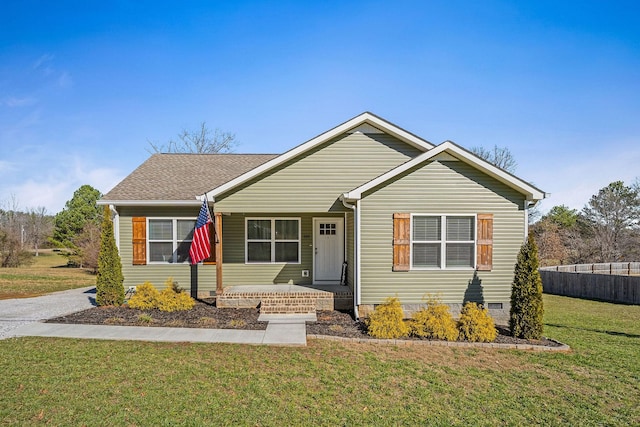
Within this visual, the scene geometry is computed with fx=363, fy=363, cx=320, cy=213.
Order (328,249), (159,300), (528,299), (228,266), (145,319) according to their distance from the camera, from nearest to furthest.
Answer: (528,299) < (145,319) < (159,300) < (228,266) < (328,249)

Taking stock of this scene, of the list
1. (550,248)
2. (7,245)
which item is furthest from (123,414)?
(550,248)

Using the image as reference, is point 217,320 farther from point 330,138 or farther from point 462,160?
point 462,160

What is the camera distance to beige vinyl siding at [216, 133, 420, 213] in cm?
1057

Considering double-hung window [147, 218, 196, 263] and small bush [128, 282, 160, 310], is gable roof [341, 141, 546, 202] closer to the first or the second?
double-hung window [147, 218, 196, 263]

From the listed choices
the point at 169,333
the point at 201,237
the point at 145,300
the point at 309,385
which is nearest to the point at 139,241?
the point at 145,300

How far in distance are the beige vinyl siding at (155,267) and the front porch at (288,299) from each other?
1162 mm

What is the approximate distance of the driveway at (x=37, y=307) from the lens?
8.67 meters

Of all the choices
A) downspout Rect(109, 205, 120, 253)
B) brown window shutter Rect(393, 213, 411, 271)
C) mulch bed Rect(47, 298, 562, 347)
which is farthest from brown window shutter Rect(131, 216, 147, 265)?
brown window shutter Rect(393, 213, 411, 271)

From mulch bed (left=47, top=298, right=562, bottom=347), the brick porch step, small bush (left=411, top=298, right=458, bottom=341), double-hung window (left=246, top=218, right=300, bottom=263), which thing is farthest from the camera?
double-hung window (left=246, top=218, right=300, bottom=263)

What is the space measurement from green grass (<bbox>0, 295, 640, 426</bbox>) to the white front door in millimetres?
4900

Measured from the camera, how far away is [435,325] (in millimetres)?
7918

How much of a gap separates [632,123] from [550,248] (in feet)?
51.6

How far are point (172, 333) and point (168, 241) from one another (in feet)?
15.1

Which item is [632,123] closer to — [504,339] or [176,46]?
[504,339]
